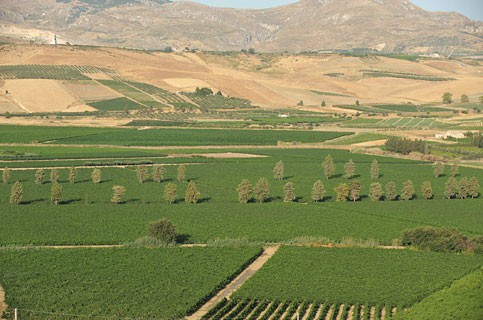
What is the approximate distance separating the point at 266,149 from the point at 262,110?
169 feet

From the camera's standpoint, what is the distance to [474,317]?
1250 inches

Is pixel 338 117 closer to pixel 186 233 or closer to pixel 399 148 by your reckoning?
pixel 399 148

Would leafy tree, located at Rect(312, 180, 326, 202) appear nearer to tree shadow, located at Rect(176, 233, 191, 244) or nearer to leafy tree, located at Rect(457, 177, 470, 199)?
leafy tree, located at Rect(457, 177, 470, 199)

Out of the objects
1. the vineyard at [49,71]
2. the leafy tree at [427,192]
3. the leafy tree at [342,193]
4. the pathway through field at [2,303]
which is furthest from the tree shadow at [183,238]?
the vineyard at [49,71]

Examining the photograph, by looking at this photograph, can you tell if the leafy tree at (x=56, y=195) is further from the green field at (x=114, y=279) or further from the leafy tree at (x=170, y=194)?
the green field at (x=114, y=279)

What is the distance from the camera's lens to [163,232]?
47000 mm

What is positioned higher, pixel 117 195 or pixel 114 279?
pixel 114 279

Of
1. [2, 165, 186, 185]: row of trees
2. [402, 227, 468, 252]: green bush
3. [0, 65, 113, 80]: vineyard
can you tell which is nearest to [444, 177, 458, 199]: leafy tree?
[402, 227, 468, 252]: green bush

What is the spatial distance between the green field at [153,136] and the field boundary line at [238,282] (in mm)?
54010

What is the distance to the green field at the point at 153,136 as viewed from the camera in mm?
99500

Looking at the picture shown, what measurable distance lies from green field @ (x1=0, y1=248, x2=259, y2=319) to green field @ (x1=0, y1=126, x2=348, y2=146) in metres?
55.0

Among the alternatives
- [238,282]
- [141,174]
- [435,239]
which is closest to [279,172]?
[141,174]

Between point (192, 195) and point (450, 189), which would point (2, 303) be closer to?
point (192, 195)

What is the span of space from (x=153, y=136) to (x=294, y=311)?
72105 mm
